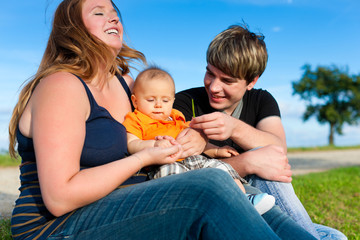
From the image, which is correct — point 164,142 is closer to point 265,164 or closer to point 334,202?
point 265,164

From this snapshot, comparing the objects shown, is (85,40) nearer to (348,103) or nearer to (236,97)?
(236,97)

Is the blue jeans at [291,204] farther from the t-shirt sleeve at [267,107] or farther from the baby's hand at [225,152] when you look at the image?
the t-shirt sleeve at [267,107]

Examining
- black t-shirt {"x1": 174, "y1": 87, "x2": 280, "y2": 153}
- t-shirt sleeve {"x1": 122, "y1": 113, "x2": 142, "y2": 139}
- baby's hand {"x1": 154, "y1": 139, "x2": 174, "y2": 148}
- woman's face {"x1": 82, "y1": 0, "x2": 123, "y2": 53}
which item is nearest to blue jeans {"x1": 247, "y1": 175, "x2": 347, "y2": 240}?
black t-shirt {"x1": 174, "y1": 87, "x2": 280, "y2": 153}

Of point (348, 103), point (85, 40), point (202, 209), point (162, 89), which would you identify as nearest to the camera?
point (202, 209)

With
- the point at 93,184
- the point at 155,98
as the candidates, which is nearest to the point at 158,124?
the point at 155,98

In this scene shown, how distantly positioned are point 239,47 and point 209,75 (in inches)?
15.3

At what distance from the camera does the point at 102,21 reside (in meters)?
2.29

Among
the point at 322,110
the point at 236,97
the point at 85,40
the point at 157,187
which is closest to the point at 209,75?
the point at 236,97

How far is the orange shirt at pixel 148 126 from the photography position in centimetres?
237

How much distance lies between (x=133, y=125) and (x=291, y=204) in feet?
4.01

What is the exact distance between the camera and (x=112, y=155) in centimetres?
199

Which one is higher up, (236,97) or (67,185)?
(236,97)

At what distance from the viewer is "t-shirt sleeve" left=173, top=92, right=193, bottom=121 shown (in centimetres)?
314

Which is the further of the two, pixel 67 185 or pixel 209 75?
pixel 209 75
